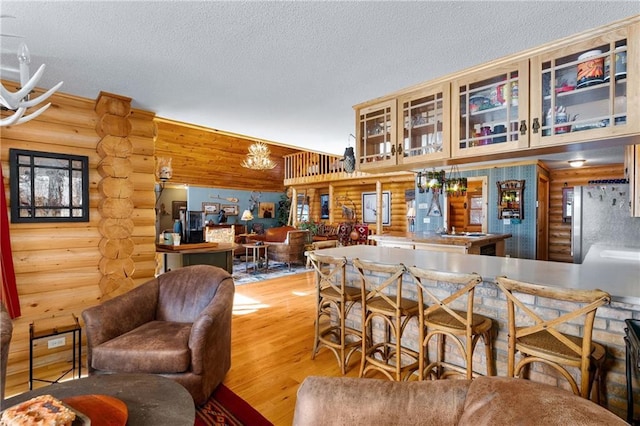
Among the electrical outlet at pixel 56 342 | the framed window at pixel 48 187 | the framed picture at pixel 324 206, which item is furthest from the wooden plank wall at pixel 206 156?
the electrical outlet at pixel 56 342

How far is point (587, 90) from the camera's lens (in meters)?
1.92

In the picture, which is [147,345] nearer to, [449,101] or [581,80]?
[449,101]

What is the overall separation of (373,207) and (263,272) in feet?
17.4

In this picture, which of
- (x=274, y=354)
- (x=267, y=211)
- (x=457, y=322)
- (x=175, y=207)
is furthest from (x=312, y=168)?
(x=457, y=322)

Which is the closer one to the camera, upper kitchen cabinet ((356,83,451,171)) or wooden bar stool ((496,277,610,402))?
wooden bar stool ((496,277,610,402))

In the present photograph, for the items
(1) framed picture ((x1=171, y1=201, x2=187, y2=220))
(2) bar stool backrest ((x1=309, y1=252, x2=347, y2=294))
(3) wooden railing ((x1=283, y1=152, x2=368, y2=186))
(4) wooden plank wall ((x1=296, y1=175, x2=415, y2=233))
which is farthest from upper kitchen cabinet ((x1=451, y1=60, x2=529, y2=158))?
(1) framed picture ((x1=171, y1=201, x2=187, y2=220))

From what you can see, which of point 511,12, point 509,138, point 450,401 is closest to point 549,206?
point 509,138

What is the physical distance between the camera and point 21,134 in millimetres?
2637

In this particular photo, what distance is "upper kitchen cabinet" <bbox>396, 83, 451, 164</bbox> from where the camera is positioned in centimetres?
254

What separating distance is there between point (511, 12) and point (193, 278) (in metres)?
2.94

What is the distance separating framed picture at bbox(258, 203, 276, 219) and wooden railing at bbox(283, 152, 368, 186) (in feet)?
5.63

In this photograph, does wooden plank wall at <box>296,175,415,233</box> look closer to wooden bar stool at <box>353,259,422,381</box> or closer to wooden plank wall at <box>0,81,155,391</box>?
wooden bar stool at <box>353,259,422,381</box>

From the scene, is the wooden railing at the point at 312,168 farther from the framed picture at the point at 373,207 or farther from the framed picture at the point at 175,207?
the framed picture at the point at 175,207

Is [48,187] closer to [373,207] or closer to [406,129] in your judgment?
[406,129]
